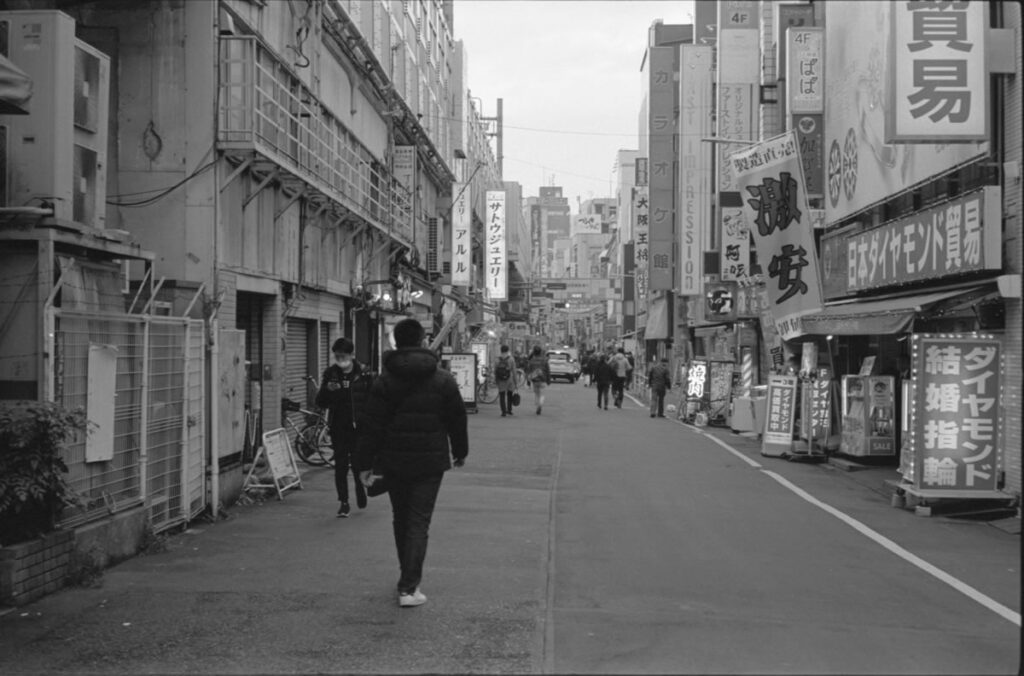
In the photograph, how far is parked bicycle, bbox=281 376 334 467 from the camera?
47.9 feet

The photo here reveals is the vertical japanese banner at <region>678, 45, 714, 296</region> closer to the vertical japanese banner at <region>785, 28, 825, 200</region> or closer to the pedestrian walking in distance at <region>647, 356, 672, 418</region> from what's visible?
the pedestrian walking in distance at <region>647, 356, 672, 418</region>

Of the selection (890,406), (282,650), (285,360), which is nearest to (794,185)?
(890,406)

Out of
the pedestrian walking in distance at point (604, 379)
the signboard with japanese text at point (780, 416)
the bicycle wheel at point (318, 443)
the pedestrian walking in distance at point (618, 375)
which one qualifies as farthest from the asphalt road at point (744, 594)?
the pedestrian walking in distance at point (618, 375)

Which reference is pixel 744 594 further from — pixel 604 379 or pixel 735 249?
pixel 735 249

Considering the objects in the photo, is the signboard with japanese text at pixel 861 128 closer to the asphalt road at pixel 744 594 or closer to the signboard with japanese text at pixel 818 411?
the signboard with japanese text at pixel 818 411

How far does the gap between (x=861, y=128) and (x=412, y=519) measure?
13.6 metres

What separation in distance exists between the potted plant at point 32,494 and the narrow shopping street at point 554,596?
23 centimetres

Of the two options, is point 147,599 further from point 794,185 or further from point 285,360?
point 794,185

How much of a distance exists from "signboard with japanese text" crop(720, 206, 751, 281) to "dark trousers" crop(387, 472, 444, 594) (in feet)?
79.6

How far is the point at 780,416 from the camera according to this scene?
17703mm

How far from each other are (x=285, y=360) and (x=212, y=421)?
6078mm

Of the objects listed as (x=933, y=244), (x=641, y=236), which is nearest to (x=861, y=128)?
(x=933, y=244)

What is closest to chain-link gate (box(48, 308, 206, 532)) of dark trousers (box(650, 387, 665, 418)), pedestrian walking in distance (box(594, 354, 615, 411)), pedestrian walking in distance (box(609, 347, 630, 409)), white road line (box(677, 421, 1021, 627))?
white road line (box(677, 421, 1021, 627))

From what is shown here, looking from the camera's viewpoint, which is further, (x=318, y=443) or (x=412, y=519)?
(x=318, y=443)
